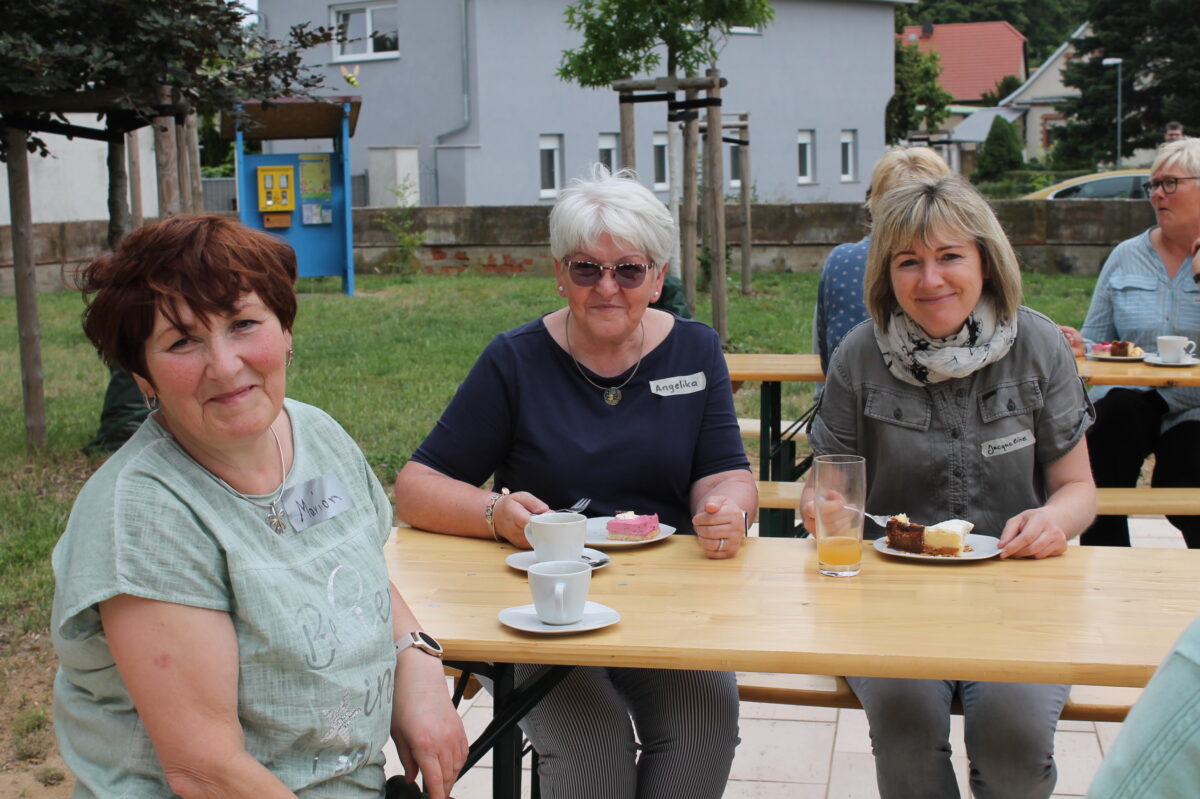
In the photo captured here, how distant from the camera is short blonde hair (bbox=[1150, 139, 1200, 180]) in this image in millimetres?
4543

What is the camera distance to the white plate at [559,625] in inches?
80.0

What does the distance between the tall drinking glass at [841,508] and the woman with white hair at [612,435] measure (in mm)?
413

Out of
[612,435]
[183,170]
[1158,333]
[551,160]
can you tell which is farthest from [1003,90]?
[612,435]

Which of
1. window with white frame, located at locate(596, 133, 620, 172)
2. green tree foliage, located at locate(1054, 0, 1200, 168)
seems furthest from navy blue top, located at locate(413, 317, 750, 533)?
green tree foliage, located at locate(1054, 0, 1200, 168)

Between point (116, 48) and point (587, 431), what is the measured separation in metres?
3.85

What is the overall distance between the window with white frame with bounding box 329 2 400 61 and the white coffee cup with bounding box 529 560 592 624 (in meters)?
23.3

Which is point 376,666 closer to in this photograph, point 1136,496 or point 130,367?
point 130,367

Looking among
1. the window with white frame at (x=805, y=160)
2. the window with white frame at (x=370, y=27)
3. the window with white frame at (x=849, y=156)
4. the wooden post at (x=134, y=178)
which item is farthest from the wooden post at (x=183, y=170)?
the window with white frame at (x=849, y=156)

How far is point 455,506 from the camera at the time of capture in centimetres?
266

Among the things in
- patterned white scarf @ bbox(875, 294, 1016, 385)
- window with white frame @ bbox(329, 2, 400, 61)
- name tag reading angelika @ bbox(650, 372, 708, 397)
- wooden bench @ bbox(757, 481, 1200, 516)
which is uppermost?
window with white frame @ bbox(329, 2, 400, 61)

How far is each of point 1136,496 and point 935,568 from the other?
86.2 inches

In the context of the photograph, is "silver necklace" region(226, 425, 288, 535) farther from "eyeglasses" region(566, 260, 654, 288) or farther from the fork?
"eyeglasses" region(566, 260, 654, 288)

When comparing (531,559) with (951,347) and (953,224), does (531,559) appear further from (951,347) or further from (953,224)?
(953,224)

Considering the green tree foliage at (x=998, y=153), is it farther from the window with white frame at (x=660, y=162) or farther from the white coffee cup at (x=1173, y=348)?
the white coffee cup at (x=1173, y=348)
